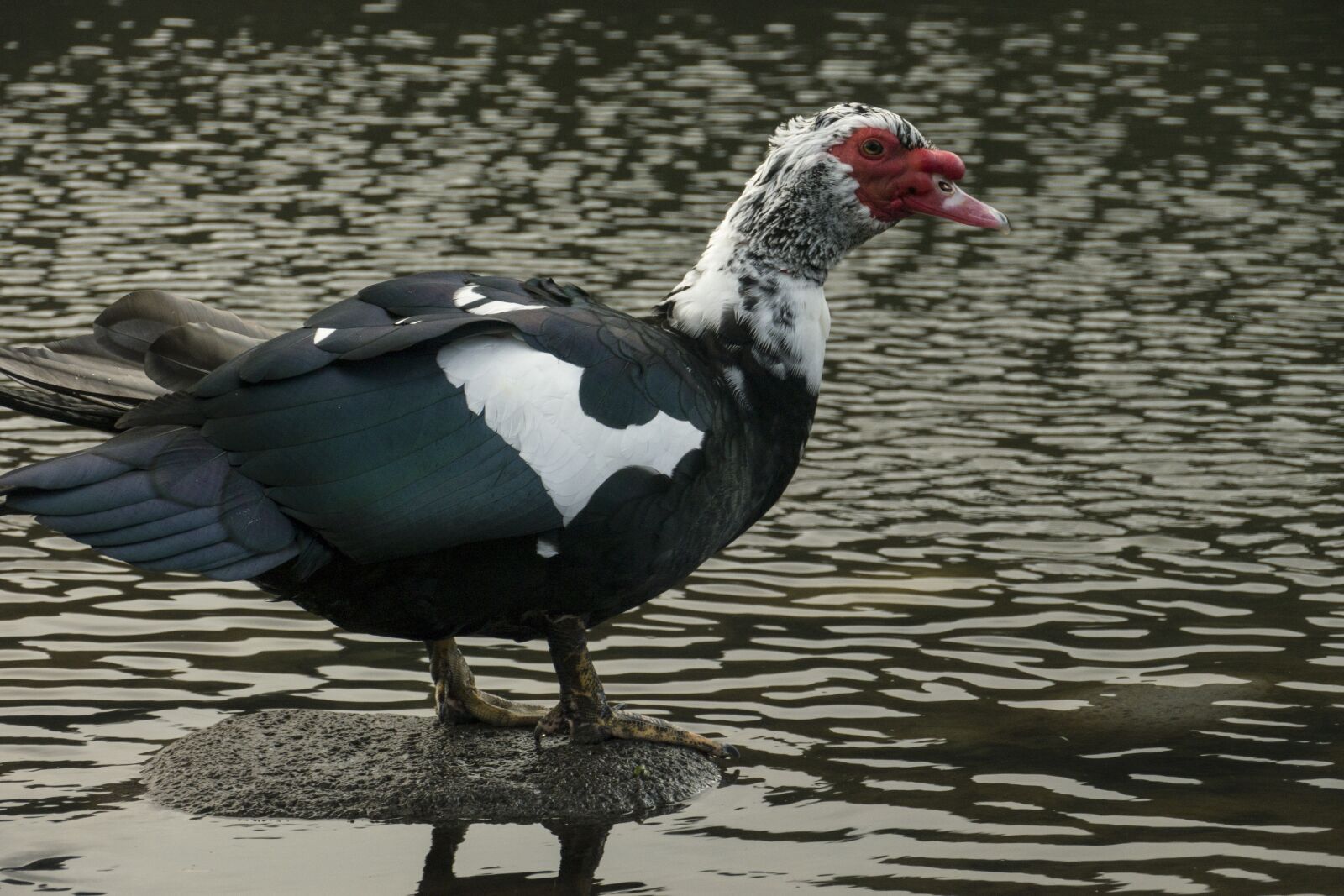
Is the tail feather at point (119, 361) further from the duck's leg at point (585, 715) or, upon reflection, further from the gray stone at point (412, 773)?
the duck's leg at point (585, 715)

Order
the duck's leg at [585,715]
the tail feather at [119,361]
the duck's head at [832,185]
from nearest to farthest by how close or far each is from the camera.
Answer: the tail feather at [119,361] → the duck's leg at [585,715] → the duck's head at [832,185]

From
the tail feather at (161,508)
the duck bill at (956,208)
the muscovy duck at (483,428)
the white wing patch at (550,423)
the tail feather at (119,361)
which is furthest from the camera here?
the duck bill at (956,208)

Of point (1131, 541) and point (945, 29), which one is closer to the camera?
point (1131, 541)

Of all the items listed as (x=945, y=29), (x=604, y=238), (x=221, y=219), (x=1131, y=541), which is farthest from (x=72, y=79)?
(x=1131, y=541)

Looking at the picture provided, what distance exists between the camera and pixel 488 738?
650 centimetres

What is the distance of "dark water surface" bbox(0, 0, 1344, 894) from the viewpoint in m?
6.16

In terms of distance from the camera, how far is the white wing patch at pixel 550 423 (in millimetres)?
5645

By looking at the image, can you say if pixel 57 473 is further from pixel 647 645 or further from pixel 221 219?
pixel 221 219

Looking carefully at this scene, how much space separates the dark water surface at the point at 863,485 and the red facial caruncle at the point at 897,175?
76.1 inches

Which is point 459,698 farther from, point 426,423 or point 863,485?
point 863,485

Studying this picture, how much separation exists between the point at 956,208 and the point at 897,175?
1.03 feet

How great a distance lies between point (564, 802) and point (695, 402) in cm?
135

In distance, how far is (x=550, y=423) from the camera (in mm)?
5676

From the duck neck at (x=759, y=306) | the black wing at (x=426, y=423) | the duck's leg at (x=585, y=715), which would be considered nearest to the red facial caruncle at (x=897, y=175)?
the duck neck at (x=759, y=306)
